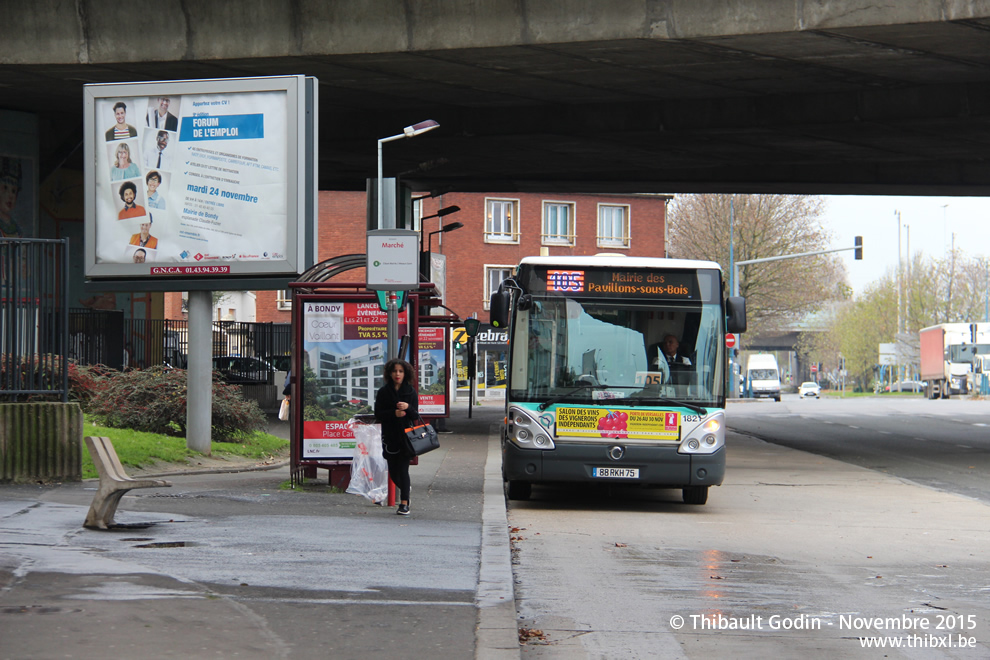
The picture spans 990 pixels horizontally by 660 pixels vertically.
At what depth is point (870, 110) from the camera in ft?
71.4

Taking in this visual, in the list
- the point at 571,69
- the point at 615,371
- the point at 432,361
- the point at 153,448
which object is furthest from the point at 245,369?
the point at 615,371

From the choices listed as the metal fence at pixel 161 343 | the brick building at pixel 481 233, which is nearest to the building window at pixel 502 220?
the brick building at pixel 481 233

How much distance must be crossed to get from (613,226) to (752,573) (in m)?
57.7

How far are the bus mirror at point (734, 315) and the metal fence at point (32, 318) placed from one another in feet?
24.0

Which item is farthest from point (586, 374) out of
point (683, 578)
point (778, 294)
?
point (778, 294)

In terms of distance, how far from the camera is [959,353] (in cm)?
6594

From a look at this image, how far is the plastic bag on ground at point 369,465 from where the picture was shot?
1273cm

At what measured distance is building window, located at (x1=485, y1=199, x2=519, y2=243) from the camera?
62406 millimetres

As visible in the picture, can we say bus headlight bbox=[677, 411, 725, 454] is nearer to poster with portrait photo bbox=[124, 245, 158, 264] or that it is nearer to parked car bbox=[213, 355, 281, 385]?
poster with portrait photo bbox=[124, 245, 158, 264]

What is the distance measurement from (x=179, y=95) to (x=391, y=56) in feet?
14.1

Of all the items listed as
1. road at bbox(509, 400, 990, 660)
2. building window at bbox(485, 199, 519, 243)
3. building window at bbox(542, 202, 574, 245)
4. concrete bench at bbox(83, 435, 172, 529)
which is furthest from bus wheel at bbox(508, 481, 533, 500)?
building window at bbox(542, 202, 574, 245)

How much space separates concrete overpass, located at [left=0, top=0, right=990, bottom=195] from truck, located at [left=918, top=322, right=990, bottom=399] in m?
42.0

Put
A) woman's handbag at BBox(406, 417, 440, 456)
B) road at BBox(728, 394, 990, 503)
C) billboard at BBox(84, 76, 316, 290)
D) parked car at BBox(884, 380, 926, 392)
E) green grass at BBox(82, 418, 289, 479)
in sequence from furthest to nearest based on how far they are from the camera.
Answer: parked car at BBox(884, 380, 926, 392) < road at BBox(728, 394, 990, 503) < billboard at BBox(84, 76, 316, 290) < green grass at BBox(82, 418, 289, 479) < woman's handbag at BBox(406, 417, 440, 456)

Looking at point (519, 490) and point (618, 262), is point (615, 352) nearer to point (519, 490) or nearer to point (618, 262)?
point (618, 262)
